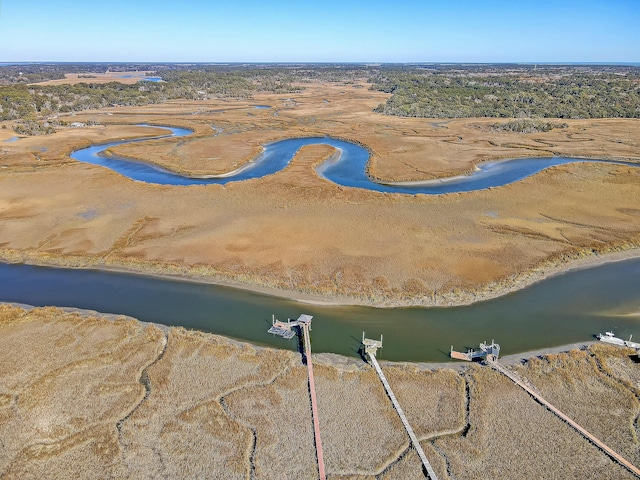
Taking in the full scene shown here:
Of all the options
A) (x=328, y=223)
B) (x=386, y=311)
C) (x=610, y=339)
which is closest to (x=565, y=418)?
(x=610, y=339)

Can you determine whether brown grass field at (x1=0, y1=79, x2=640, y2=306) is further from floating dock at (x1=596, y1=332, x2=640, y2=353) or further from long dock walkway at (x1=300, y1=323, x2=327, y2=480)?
floating dock at (x1=596, y1=332, x2=640, y2=353)

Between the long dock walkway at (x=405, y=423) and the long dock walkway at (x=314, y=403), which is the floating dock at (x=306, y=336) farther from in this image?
the long dock walkway at (x=405, y=423)

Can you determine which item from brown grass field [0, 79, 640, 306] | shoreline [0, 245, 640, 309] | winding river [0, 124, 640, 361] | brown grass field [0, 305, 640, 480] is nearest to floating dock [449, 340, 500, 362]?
winding river [0, 124, 640, 361]

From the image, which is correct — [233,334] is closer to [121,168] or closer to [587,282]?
[587,282]

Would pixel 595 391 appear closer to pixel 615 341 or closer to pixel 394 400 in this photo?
pixel 615 341

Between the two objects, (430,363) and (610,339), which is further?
(610,339)

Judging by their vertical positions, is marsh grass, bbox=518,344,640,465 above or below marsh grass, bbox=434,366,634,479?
above
